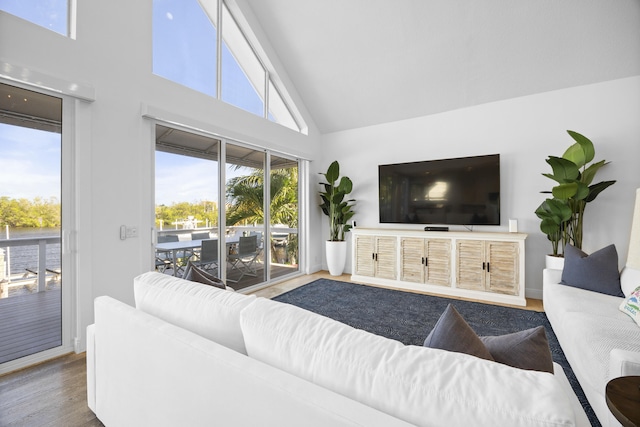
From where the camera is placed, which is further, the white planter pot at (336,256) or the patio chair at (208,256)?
the white planter pot at (336,256)

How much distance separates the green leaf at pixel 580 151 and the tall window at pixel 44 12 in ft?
16.1

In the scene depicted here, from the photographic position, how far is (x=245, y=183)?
4133 mm

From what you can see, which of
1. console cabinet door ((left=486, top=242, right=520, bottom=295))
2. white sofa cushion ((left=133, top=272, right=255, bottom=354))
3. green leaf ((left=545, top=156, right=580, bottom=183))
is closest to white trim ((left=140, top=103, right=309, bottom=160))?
white sofa cushion ((left=133, top=272, right=255, bottom=354))

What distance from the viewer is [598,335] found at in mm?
1657

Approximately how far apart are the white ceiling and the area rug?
2850mm

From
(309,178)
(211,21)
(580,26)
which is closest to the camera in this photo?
(580,26)

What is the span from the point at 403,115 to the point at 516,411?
4697mm

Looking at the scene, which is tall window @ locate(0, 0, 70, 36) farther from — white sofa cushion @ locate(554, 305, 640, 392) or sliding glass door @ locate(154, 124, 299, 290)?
white sofa cushion @ locate(554, 305, 640, 392)

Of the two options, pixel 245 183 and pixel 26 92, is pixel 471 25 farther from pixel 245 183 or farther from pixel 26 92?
pixel 26 92

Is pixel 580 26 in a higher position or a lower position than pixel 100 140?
higher

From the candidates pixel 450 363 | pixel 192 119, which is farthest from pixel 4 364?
pixel 450 363

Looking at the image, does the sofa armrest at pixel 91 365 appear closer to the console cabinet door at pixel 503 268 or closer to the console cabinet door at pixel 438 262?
the console cabinet door at pixel 438 262

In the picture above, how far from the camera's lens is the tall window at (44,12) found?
7.03 feet

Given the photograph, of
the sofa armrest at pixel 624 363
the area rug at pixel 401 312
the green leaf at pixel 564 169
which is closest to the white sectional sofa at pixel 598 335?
the sofa armrest at pixel 624 363
